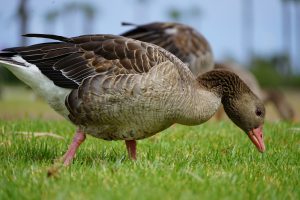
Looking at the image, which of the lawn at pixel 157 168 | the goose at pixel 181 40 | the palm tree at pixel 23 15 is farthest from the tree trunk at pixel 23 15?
the lawn at pixel 157 168

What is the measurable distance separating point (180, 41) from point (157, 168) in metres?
6.37

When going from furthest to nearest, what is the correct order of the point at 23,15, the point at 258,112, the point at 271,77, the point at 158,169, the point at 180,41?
the point at 271,77 → the point at 23,15 → the point at 180,41 → the point at 258,112 → the point at 158,169

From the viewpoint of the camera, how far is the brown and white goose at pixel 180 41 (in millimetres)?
10742

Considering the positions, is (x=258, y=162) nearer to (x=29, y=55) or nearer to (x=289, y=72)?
(x=29, y=55)

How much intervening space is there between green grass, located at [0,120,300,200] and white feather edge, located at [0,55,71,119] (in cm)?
63

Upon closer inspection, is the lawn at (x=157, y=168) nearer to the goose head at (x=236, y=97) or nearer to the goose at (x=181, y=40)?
the goose head at (x=236, y=97)

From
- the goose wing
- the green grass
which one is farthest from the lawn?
the goose wing

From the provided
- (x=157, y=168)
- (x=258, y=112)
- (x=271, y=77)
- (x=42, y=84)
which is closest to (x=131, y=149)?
(x=157, y=168)

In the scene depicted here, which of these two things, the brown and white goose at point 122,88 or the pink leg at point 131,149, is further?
the pink leg at point 131,149

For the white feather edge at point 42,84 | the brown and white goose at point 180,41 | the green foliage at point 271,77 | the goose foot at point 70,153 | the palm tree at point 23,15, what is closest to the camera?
the goose foot at point 70,153

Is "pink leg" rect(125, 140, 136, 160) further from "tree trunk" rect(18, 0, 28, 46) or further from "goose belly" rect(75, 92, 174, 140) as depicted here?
"tree trunk" rect(18, 0, 28, 46)

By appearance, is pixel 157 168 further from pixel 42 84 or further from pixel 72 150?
pixel 42 84

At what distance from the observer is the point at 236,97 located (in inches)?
235

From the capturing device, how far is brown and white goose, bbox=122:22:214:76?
1074 centimetres
